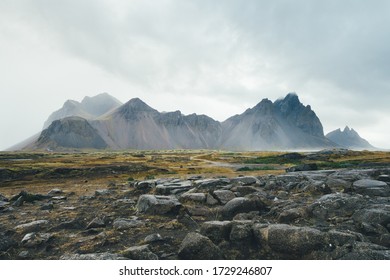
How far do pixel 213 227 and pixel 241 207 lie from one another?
12.6ft

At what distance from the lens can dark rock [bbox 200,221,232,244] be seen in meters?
9.62

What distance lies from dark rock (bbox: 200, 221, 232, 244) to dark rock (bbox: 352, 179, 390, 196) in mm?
9747

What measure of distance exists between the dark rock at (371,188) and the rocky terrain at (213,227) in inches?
1.1

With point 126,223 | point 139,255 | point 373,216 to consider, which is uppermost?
point 373,216

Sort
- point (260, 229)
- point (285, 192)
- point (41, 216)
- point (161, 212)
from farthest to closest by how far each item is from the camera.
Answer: point (285, 192), point (41, 216), point (161, 212), point (260, 229)

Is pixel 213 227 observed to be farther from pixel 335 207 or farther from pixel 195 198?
pixel 195 198

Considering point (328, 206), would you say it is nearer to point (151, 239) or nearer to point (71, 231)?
point (151, 239)

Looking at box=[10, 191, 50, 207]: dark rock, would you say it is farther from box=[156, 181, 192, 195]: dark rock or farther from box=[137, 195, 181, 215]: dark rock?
box=[137, 195, 181, 215]: dark rock

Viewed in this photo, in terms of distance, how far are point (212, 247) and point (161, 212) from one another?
5737 mm

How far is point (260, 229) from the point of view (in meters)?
9.22

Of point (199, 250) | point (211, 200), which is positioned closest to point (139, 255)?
point (199, 250)

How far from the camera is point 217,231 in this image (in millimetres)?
9742

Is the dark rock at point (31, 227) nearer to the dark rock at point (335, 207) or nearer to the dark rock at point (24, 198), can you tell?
the dark rock at point (24, 198)
